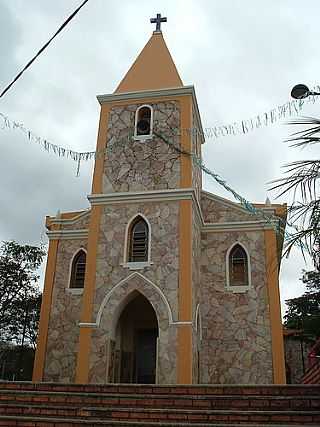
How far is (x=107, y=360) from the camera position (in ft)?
38.4

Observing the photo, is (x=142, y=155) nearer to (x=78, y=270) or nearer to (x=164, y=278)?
(x=164, y=278)

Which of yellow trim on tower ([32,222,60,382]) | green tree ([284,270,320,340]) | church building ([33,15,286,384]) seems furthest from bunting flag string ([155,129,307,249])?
green tree ([284,270,320,340])

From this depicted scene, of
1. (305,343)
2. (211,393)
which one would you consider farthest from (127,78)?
(305,343)

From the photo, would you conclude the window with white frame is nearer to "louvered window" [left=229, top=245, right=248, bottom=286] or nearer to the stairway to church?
"louvered window" [left=229, top=245, right=248, bottom=286]

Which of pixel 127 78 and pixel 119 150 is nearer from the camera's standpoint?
pixel 119 150

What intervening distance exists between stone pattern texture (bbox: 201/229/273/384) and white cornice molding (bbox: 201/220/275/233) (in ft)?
0.51

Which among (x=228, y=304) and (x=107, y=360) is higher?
(x=228, y=304)

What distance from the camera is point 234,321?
13742 mm

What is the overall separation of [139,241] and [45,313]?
4.14 meters

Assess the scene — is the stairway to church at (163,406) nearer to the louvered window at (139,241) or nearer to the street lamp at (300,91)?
the street lamp at (300,91)

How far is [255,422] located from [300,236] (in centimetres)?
353

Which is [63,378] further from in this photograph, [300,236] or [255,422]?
[300,236]

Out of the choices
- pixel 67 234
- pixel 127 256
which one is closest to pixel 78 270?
pixel 67 234

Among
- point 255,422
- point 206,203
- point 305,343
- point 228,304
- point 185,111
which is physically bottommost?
point 255,422
